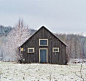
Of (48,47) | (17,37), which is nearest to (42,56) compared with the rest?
(48,47)

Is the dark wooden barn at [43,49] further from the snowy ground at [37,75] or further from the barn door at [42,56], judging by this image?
the snowy ground at [37,75]

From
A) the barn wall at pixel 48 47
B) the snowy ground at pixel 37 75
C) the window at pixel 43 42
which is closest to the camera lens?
the snowy ground at pixel 37 75

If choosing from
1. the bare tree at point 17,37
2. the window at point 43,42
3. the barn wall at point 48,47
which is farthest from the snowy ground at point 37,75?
the bare tree at point 17,37

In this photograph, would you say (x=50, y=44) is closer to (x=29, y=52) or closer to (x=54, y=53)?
(x=54, y=53)

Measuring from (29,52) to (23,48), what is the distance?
0.88 metres

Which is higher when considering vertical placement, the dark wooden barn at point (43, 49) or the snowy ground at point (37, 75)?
the dark wooden barn at point (43, 49)

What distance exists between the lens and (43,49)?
25.0 metres

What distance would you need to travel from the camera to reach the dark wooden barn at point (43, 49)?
81.2 feet

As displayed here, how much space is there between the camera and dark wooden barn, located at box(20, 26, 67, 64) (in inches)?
974

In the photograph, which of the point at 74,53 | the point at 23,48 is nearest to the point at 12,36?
the point at 23,48

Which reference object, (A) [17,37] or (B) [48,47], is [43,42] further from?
(A) [17,37]

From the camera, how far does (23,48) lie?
2488 cm

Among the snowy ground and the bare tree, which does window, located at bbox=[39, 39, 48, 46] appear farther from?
the bare tree

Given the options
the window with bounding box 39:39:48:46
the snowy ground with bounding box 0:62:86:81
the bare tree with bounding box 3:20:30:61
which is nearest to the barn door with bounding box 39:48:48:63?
the window with bounding box 39:39:48:46
